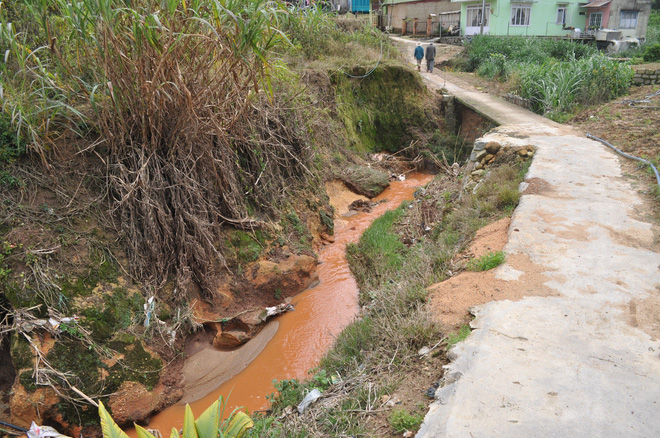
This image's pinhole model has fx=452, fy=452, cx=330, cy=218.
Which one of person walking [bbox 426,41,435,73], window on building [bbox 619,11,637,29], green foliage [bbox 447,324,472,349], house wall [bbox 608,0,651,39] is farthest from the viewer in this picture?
window on building [bbox 619,11,637,29]

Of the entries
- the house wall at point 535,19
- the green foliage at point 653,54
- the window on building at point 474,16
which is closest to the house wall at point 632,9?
the house wall at point 535,19

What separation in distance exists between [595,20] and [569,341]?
26.5 m

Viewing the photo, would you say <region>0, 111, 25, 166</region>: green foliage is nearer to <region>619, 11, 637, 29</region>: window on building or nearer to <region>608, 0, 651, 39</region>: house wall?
<region>608, 0, 651, 39</region>: house wall

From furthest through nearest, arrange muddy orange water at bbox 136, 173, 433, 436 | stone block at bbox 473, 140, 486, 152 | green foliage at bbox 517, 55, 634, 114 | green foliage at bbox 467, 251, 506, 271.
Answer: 1. green foliage at bbox 517, 55, 634, 114
2. stone block at bbox 473, 140, 486, 152
3. muddy orange water at bbox 136, 173, 433, 436
4. green foliage at bbox 467, 251, 506, 271

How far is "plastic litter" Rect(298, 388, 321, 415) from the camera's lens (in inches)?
127

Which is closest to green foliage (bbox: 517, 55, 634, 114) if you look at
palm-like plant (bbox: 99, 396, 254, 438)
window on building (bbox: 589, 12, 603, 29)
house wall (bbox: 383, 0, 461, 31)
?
palm-like plant (bbox: 99, 396, 254, 438)

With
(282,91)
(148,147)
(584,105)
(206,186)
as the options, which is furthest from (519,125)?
(148,147)

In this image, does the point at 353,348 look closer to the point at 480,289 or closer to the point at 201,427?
the point at 480,289

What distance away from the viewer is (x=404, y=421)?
8.55 feet

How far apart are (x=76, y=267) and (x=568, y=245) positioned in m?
4.81

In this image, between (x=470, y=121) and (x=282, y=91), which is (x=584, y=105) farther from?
(x=282, y=91)

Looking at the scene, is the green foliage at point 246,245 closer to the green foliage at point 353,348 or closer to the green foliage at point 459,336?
the green foliage at point 353,348

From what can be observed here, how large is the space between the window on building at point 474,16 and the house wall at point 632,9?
7.19 metres

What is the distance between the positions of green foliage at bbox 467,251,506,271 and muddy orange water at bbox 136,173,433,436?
1.63m
